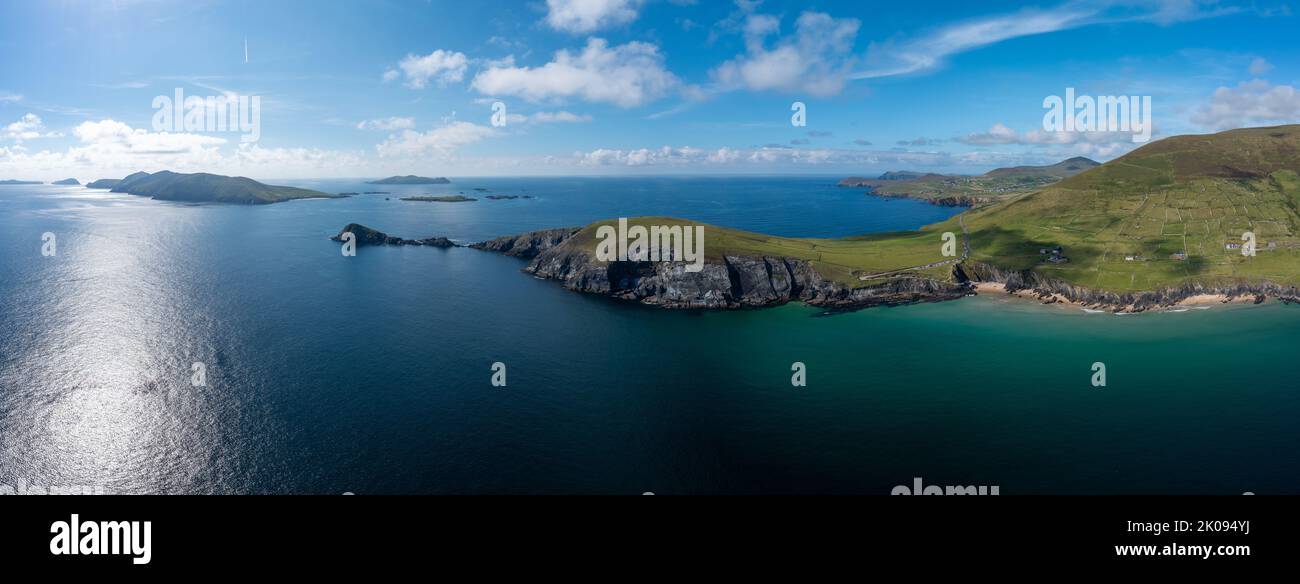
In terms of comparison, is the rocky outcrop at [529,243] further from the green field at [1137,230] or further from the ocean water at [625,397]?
the ocean water at [625,397]

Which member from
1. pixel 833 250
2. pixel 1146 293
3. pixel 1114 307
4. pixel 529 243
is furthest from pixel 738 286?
pixel 529 243

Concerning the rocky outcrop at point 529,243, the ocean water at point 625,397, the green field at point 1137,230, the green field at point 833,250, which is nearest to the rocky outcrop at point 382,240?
the rocky outcrop at point 529,243

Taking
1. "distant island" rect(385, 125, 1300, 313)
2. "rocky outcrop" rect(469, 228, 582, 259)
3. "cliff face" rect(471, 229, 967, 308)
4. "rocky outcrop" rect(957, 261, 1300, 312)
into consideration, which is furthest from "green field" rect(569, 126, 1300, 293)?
"rocky outcrop" rect(469, 228, 582, 259)

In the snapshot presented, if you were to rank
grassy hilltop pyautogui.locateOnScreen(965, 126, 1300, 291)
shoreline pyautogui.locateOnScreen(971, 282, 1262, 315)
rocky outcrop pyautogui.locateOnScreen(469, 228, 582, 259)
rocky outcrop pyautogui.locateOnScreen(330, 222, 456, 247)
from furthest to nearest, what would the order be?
rocky outcrop pyautogui.locateOnScreen(330, 222, 456, 247)
rocky outcrop pyautogui.locateOnScreen(469, 228, 582, 259)
grassy hilltop pyautogui.locateOnScreen(965, 126, 1300, 291)
shoreline pyautogui.locateOnScreen(971, 282, 1262, 315)

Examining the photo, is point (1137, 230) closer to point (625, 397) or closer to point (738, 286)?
point (738, 286)

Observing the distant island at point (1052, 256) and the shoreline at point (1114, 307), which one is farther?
the distant island at point (1052, 256)

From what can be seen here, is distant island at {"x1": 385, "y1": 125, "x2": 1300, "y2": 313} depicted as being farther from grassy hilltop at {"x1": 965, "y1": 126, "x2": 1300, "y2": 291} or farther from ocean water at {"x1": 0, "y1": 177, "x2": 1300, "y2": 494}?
ocean water at {"x1": 0, "y1": 177, "x2": 1300, "y2": 494}

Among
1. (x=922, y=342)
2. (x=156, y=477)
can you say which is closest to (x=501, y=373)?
(x=156, y=477)
